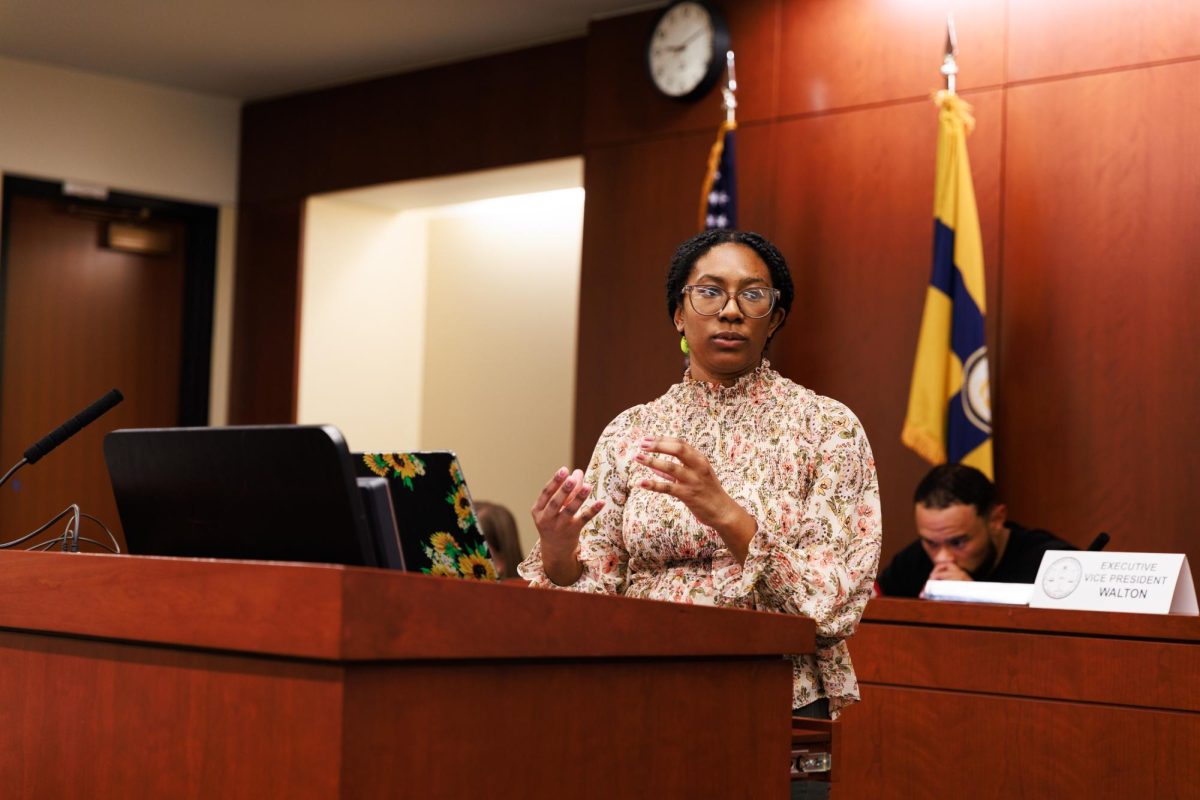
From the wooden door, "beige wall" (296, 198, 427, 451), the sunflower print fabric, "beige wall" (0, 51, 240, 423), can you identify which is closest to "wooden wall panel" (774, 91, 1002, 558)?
"beige wall" (296, 198, 427, 451)

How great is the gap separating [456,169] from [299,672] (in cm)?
552

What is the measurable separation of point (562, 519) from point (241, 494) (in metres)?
0.64

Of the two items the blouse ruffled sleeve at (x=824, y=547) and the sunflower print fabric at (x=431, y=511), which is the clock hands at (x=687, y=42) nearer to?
the blouse ruffled sleeve at (x=824, y=547)

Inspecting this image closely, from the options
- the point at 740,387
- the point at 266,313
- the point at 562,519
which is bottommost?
the point at 562,519

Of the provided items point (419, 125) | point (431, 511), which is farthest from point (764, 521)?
point (419, 125)

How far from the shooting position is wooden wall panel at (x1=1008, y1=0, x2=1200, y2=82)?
455 centimetres

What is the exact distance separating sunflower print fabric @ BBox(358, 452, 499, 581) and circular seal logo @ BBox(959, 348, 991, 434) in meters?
2.94

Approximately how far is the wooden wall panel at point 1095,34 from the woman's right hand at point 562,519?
3.13 m

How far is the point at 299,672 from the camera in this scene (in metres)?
1.44

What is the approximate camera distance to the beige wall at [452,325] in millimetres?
7418

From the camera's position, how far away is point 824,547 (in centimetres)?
216

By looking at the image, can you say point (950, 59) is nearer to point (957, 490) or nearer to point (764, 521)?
point (957, 490)

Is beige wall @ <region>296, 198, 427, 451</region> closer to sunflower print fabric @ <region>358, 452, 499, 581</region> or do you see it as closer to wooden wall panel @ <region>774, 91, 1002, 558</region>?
wooden wall panel @ <region>774, 91, 1002, 558</region>

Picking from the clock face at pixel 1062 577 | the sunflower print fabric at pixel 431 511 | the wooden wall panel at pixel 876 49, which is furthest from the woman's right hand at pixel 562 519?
the wooden wall panel at pixel 876 49
